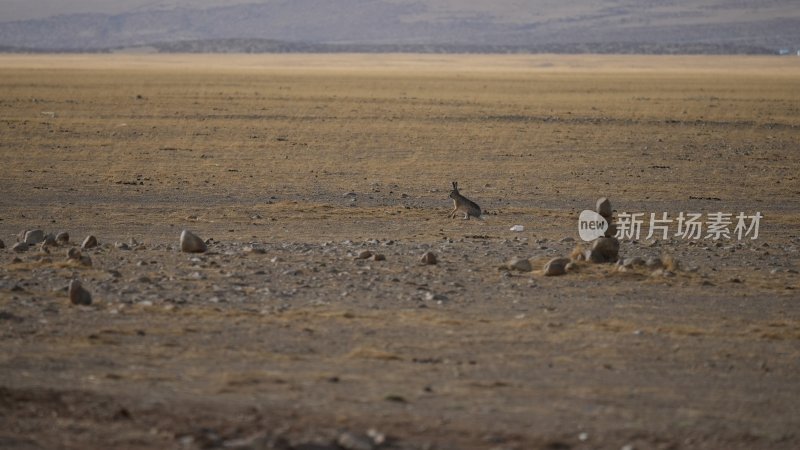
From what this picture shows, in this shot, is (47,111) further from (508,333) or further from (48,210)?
(508,333)

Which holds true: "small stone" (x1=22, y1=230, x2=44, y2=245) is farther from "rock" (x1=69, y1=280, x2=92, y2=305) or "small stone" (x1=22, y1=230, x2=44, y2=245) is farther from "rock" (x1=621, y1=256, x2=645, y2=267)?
"rock" (x1=621, y1=256, x2=645, y2=267)

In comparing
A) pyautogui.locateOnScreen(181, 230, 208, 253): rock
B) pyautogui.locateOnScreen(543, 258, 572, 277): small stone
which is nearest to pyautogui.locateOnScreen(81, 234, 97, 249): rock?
pyautogui.locateOnScreen(181, 230, 208, 253): rock

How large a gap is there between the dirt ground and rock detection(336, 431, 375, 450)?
15mm

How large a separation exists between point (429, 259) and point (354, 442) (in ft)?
17.2

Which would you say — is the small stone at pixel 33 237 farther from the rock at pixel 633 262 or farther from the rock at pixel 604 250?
the rock at pixel 633 262

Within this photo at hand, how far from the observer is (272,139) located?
88.0 feet

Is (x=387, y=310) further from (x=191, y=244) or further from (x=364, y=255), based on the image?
(x=191, y=244)

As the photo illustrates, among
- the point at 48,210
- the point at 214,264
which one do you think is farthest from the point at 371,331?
the point at 48,210

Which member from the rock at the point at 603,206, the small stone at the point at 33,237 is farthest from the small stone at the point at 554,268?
the small stone at the point at 33,237

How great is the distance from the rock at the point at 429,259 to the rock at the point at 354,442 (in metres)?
5.15

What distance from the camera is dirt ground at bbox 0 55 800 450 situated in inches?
232

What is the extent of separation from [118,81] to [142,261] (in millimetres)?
51196

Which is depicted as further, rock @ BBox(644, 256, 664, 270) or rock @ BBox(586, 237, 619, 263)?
rock @ BBox(586, 237, 619, 263)

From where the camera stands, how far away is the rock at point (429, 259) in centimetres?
1060
